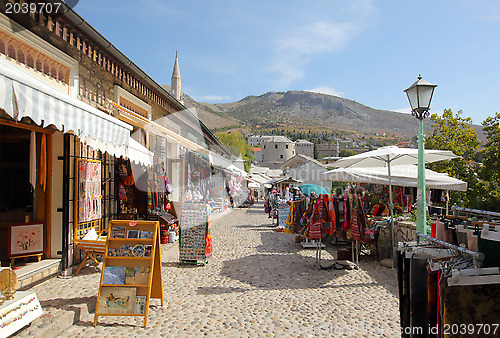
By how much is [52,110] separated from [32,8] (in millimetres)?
2489

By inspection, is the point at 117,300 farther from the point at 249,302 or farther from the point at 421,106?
the point at 421,106

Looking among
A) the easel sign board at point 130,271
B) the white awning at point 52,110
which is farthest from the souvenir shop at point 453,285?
the white awning at point 52,110

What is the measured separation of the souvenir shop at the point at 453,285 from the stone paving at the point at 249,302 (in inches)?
62.5

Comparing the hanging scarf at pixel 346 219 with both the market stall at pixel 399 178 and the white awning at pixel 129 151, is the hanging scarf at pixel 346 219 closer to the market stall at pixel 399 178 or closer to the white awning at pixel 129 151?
the market stall at pixel 399 178

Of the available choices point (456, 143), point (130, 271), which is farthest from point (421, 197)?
point (456, 143)

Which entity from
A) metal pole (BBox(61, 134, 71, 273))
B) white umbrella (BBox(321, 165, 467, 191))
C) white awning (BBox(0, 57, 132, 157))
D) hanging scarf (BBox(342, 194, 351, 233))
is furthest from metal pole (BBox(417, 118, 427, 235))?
metal pole (BBox(61, 134, 71, 273))

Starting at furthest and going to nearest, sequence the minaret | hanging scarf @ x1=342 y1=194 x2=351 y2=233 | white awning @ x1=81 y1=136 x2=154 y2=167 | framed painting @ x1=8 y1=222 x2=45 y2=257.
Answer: the minaret → hanging scarf @ x1=342 y1=194 x2=351 y2=233 → framed painting @ x1=8 y1=222 x2=45 y2=257 → white awning @ x1=81 y1=136 x2=154 y2=167

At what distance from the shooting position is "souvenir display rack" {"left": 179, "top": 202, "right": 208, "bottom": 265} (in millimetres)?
6734

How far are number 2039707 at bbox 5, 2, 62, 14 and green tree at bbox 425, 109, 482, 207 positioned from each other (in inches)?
613

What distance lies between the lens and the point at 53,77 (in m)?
5.13

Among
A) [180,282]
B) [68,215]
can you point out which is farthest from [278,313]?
[68,215]

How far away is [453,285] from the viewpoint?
1961 mm

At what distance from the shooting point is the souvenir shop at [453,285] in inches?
76.3

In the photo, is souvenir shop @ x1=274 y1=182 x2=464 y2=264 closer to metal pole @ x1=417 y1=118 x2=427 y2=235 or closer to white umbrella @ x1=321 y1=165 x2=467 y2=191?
metal pole @ x1=417 y1=118 x2=427 y2=235
